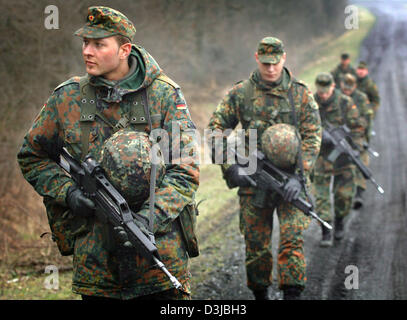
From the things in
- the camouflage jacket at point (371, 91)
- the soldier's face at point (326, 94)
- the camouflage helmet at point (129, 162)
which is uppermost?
the camouflage jacket at point (371, 91)

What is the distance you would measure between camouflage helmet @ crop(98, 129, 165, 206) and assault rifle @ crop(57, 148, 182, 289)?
2.4 inches

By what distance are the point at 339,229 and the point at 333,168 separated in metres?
0.88

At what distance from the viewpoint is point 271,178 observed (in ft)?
16.6

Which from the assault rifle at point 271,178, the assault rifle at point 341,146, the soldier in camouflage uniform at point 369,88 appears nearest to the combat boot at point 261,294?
the assault rifle at point 271,178

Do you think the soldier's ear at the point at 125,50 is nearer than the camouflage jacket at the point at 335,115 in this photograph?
Yes

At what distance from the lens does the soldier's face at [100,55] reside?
3234mm

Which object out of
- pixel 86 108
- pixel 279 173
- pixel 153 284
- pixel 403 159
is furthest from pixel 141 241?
pixel 403 159

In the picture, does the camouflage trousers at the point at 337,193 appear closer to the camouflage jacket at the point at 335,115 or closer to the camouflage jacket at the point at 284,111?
the camouflage jacket at the point at 335,115

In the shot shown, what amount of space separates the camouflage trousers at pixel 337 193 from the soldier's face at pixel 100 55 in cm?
521

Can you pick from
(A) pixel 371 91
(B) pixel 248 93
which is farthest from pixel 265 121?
(A) pixel 371 91

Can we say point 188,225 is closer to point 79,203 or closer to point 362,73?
point 79,203

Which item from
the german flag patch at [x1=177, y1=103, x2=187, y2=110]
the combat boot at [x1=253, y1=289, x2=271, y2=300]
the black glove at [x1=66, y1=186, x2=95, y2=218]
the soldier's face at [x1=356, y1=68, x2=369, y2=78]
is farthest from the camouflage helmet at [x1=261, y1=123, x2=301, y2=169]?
the soldier's face at [x1=356, y1=68, x2=369, y2=78]

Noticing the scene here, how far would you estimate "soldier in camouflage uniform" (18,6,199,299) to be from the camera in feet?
10.4

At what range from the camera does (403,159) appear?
11.8m
